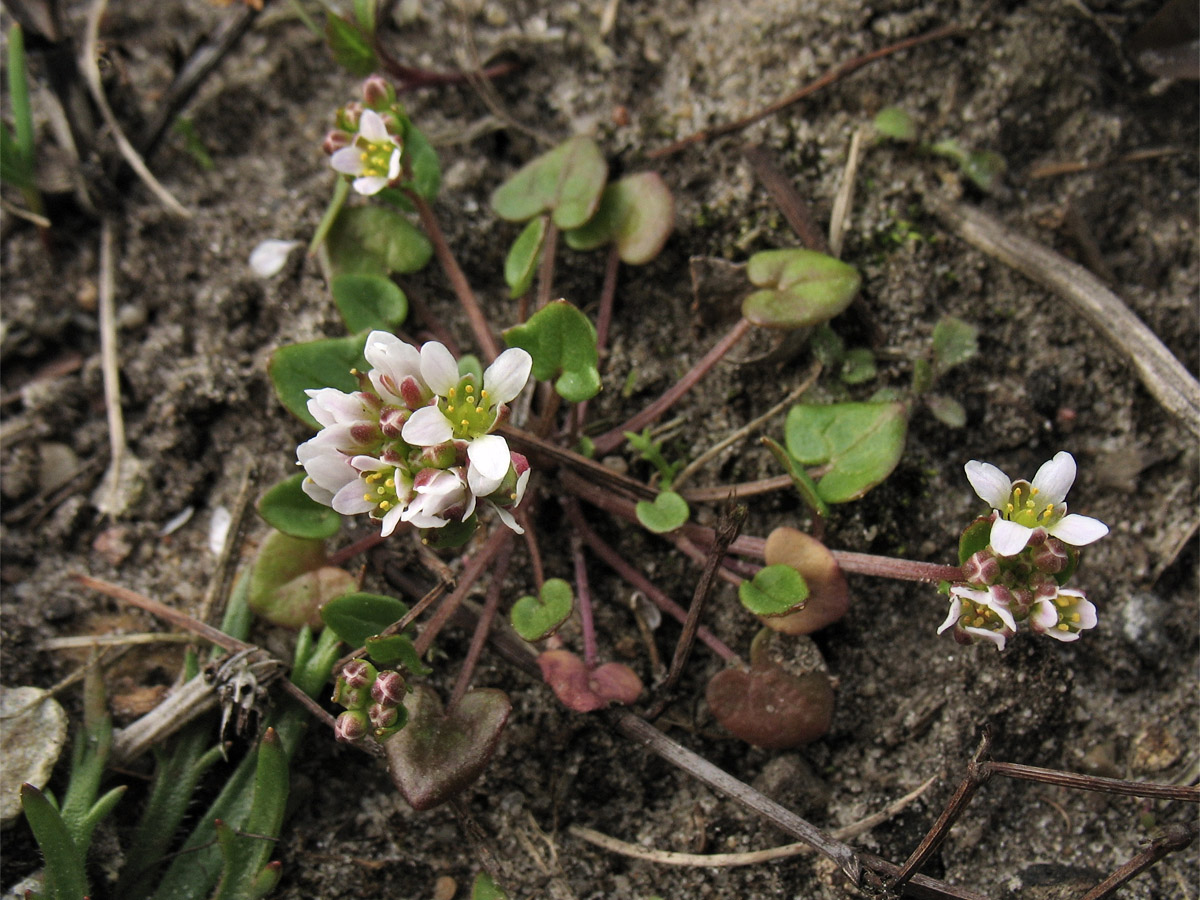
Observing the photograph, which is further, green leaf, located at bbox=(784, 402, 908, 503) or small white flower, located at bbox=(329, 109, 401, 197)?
small white flower, located at bbox=(329, 109, 401, 197)

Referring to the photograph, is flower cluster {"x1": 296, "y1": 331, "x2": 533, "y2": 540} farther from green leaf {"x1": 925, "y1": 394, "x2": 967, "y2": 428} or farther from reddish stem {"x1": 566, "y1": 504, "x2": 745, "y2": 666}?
green leaf {"x1": 925, "y1": 394, "x2": 967, "y2": 428}

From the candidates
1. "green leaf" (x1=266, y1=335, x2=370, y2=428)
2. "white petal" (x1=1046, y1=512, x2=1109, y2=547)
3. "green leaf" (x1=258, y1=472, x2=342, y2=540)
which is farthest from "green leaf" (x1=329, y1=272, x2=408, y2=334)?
"white petal" (x1=1046, y1=512, x2=1109, y2=547)

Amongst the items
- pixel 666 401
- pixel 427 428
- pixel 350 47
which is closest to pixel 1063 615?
pixel 666 401

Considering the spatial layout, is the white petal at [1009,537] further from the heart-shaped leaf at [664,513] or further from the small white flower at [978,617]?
the heart-shaped leaf at [664,513]

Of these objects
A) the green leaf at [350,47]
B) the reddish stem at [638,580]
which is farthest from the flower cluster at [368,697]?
the green leaf at [350,47]

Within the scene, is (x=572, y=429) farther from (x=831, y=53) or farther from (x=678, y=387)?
(x=831, y=53)

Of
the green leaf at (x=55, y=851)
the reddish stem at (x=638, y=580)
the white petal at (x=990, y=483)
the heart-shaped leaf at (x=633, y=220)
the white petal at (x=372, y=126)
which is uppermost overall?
the white petal at (x=372, y=126)

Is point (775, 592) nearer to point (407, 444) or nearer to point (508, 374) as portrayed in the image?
point (508, 374)
